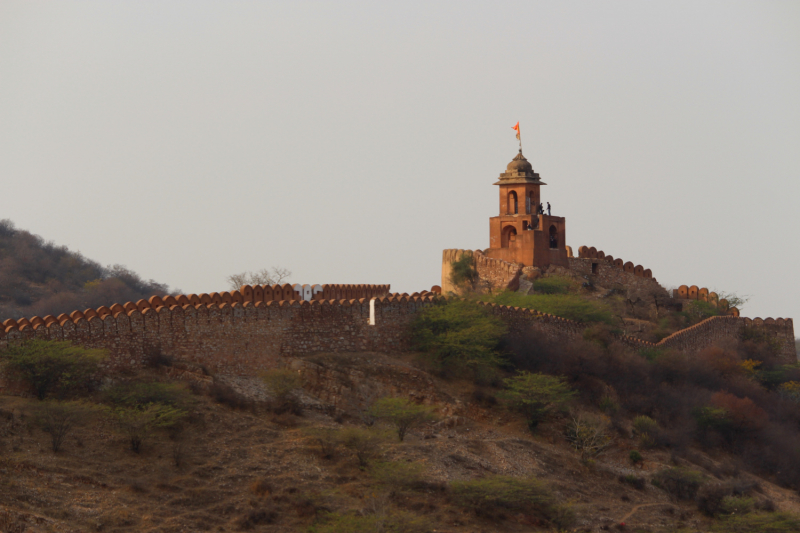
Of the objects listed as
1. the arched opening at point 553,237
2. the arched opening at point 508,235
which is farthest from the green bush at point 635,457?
the arched opening at point 553,237

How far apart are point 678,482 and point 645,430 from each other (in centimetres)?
253

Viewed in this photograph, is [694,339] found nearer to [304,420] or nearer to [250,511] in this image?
[304,420]

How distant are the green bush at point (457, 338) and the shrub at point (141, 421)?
26.6 ft

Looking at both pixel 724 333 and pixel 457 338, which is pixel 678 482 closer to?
pixel 457 338

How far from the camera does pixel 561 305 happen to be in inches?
1304

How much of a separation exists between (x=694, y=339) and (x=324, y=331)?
1681 centimetres

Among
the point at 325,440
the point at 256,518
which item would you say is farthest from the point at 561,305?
the point at 256,518

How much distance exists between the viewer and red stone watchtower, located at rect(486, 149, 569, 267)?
38750 millimetres

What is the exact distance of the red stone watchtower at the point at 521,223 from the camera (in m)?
38.8

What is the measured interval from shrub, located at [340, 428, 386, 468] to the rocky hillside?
41.9 metres

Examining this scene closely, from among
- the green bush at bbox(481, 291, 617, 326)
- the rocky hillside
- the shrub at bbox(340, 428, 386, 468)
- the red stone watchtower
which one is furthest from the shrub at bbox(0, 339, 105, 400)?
the rocky hillside

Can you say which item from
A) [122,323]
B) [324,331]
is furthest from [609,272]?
[122,323]

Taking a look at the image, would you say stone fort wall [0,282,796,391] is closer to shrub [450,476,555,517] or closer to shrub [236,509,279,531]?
shrub [236,509,279,531]

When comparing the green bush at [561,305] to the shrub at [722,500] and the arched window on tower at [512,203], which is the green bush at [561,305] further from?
the shrub at [722,500]
